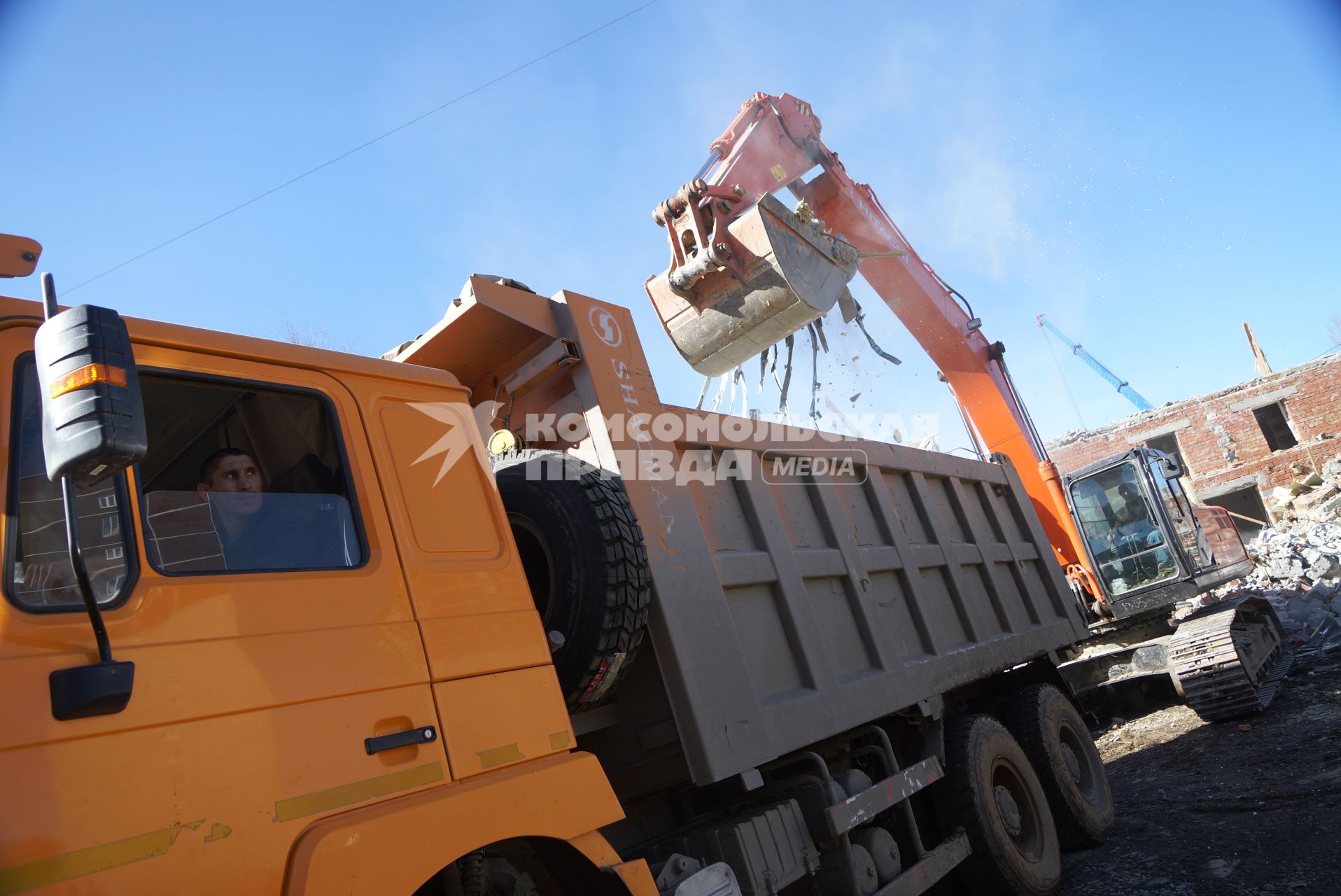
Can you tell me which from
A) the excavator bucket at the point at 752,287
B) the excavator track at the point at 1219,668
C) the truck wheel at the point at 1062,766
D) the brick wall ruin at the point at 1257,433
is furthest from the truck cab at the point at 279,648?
the brick wall ruin at the point at 1257,433

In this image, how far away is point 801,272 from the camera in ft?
18.7

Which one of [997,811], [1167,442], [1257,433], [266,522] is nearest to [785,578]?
[997,811]

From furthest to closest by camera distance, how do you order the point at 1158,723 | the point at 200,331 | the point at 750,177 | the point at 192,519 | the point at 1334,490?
the point at 1334,490
the point at 1158,723
the point at 750,177
the point at 200,331
the point at 192,519

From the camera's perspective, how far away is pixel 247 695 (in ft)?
6.69

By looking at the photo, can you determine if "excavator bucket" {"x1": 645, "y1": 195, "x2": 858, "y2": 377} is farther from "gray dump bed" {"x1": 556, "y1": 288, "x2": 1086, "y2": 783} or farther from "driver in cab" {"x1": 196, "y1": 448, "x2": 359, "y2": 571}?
"driver in cab" {"x1": 196, "y1": 448, "x2": 359, "y2": 571}

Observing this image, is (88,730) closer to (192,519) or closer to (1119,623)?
(192,519)

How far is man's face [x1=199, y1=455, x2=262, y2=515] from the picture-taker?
7.63 ft

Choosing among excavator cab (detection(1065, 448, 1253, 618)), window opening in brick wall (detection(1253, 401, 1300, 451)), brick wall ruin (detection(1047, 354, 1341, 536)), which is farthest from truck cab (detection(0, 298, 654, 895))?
window opening in brick wall (detection(1253, 401, 1300, 451))

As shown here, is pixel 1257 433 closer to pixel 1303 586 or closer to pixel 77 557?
pixel 1303 586

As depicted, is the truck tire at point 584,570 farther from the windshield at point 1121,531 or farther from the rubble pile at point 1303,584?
the rubble pile at point 1303,584

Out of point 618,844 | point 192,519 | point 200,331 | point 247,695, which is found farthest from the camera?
point 618,844

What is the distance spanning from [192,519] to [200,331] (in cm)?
51

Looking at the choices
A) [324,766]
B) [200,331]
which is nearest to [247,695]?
[324,766]

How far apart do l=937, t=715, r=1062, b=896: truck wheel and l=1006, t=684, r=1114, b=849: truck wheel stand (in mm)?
205
